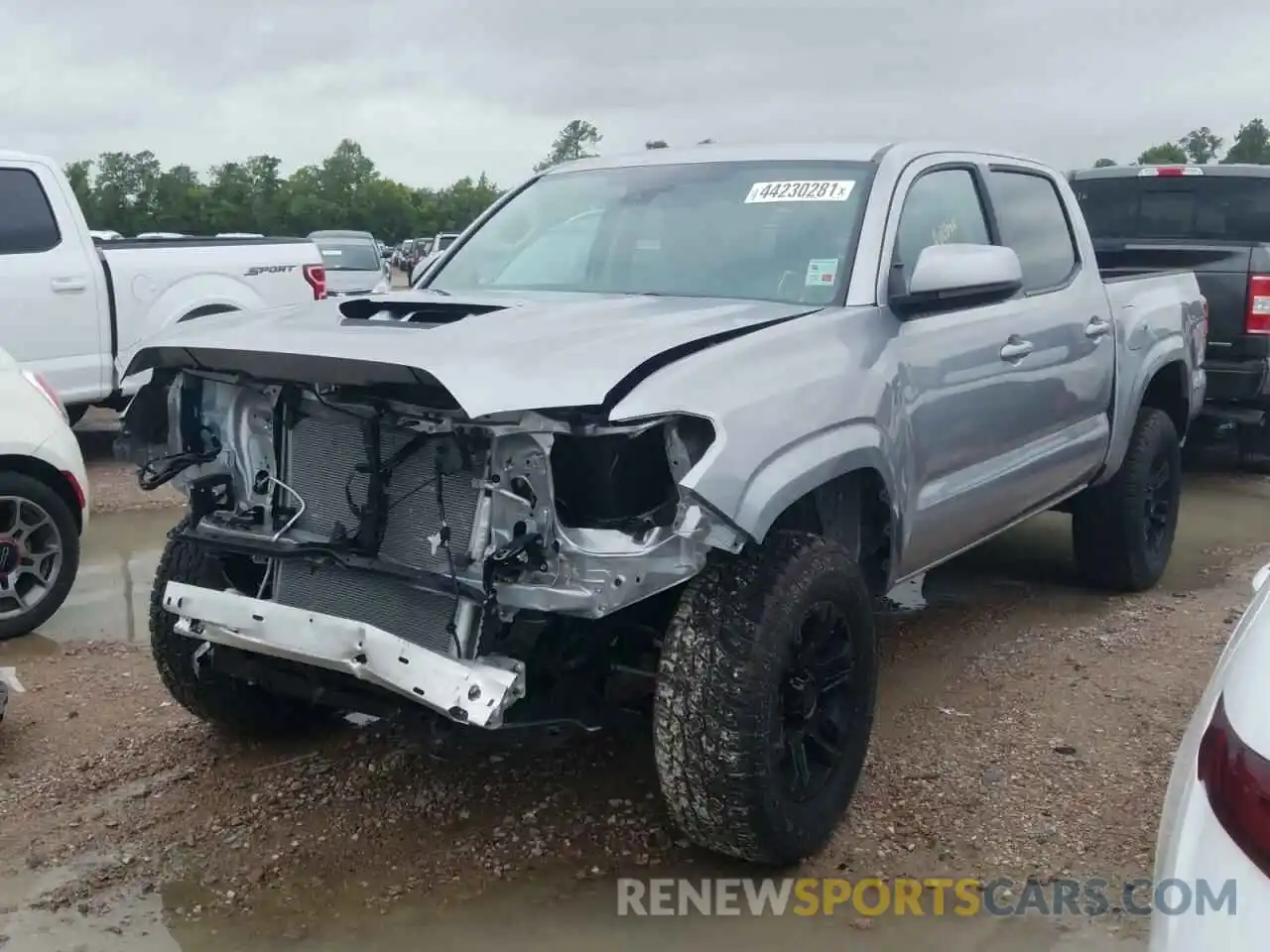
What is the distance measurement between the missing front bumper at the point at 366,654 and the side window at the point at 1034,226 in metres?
2.85

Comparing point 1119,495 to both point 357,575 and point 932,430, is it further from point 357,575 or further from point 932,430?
point 357,575

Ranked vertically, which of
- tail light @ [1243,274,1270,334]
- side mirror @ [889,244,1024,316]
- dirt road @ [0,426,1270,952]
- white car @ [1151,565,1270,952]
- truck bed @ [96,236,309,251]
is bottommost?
dirt road @ [0,426,1270,952]

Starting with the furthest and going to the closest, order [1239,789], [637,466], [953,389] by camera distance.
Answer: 1. [953,389]
2. [637,466]
3. [1239,789]

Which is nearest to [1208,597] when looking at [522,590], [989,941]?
[989,941]

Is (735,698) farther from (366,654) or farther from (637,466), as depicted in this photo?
(366,654)

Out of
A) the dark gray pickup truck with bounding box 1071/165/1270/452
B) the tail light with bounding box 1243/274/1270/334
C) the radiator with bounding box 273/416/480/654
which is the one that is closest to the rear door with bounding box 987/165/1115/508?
the radiator with bounding box 273/416/480/654

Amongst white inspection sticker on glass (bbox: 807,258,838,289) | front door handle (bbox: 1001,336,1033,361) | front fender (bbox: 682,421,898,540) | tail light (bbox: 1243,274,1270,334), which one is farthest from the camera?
tail light (bbox: 1243,274,1270,334)

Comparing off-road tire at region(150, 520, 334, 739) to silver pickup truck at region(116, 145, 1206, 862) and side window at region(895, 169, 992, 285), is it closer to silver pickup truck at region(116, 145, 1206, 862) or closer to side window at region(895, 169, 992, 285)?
silver pickup truck at region(116, 145, 1206, 862)

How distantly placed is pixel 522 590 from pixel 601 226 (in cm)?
184

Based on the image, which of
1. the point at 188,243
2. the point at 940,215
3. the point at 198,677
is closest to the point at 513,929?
the point at 198,677

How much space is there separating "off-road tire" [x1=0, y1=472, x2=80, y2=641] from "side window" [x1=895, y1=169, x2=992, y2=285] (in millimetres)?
3489

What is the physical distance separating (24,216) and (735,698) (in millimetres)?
7333

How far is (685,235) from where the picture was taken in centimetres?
423

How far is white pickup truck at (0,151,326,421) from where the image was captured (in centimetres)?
844
